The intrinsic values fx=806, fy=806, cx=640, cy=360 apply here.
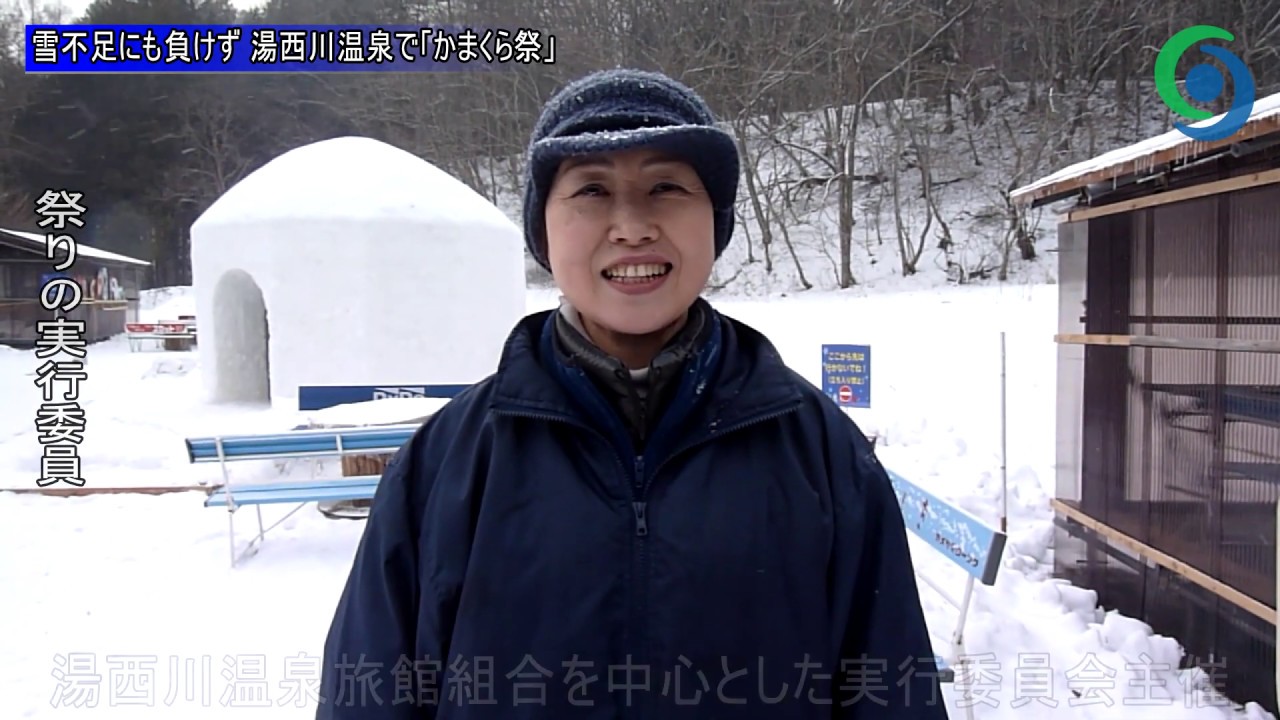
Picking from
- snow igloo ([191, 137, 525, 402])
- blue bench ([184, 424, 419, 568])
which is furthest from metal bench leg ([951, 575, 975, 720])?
snow igloo ([191, 137, 525, 402])

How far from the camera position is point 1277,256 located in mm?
3225

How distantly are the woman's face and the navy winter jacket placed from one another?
0.42 ft

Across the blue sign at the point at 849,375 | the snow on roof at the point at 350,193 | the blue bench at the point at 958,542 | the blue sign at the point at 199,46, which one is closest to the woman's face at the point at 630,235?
the blue bench at the point at 958,542

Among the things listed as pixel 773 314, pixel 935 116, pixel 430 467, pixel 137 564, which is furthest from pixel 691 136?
pixel 935 116

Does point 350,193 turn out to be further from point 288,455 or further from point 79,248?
point 79,248

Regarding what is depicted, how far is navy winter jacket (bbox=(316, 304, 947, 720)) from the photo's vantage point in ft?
3.95

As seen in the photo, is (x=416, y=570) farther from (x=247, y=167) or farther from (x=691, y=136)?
(x=247, y=167)

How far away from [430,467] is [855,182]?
22.0m

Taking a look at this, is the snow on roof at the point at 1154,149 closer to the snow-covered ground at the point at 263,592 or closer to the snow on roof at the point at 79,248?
the snow-covered ground at the point at 263,592

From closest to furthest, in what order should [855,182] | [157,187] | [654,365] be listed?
[654,365] < [855,182] < [157,187]

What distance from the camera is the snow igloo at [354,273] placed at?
976cm

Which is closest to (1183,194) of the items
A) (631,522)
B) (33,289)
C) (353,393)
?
(631,522)

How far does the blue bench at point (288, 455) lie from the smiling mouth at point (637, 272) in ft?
13.4

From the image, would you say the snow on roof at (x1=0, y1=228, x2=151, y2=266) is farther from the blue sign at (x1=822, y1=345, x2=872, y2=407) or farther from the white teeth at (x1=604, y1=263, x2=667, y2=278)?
the white teeth at (x1=604, y1=263, x2=667, y2=278)
